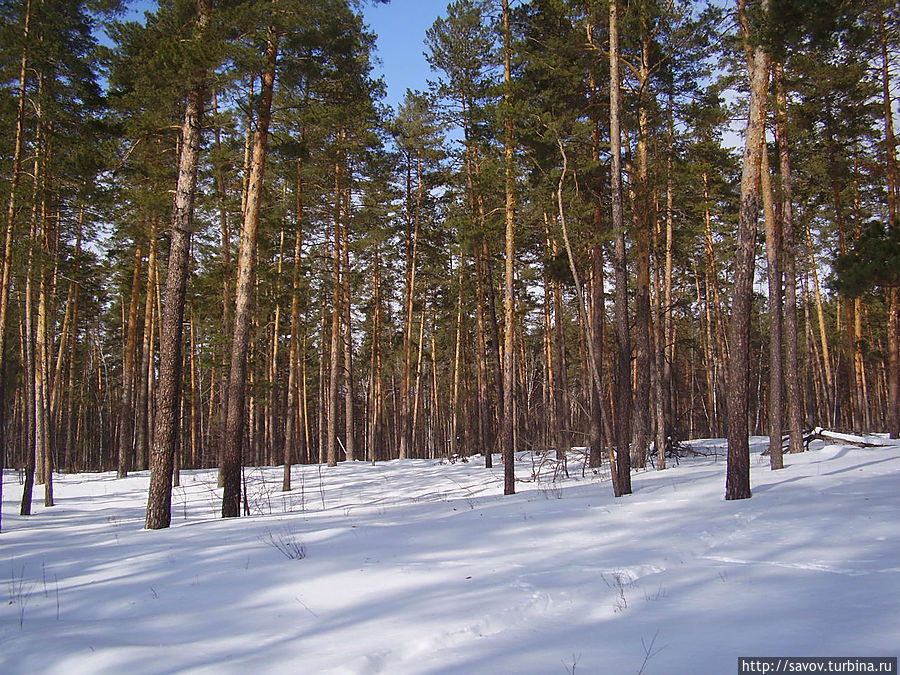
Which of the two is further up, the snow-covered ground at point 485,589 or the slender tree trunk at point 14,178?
the slender tree trunk at point 14,178

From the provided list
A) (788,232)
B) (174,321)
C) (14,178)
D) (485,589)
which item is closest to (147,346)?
(14,178)

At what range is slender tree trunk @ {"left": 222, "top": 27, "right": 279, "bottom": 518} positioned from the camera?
1033 centimetres

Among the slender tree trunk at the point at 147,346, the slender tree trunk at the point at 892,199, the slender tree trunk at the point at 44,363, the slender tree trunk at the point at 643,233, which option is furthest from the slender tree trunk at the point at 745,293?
the slender tree trunk at the point at 147,346

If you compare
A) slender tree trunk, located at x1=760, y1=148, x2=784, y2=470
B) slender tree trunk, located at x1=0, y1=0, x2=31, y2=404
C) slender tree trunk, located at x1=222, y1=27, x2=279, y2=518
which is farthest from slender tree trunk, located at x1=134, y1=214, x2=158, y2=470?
slender tree trunk, located at x1=760, y1=148, x2=784, y2=470

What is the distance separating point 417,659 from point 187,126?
9.44m

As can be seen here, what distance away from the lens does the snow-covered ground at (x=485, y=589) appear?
3346 millimetres

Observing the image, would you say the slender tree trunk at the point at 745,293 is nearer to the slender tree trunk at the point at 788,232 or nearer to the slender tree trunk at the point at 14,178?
the slender tree trunk at the point at 788,232

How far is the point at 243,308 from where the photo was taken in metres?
10.5

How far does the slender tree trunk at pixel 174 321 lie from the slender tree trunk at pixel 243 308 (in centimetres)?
128

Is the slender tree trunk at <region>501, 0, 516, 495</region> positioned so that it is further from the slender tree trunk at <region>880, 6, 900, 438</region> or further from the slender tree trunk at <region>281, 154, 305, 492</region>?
the slender tree trunk at <region>880, 6, 900, 438</region>

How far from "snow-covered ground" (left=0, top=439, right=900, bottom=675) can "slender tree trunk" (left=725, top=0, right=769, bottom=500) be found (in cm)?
53

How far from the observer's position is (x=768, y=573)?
461cm

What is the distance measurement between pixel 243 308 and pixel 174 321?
1553mm

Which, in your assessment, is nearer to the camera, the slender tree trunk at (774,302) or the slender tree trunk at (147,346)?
the slender tree trunk at (774,302)
